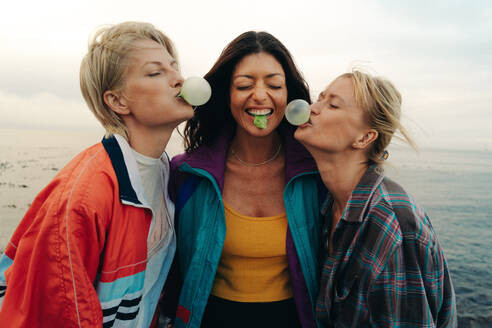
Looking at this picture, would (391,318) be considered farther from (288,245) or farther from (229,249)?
(229,249)

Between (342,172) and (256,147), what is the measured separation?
1.00 meters

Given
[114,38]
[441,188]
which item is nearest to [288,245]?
[114,38]

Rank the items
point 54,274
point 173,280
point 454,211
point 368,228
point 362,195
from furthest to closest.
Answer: point 454,211
point 173,280
point 362,195
point 368,228
point 54,274

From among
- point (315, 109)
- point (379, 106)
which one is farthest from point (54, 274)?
point (379, 106)

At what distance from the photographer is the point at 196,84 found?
2.52 metres

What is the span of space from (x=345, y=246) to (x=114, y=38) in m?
2.42

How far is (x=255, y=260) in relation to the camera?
264 centimetres

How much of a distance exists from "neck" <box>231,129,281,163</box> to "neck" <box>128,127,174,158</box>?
97 cm

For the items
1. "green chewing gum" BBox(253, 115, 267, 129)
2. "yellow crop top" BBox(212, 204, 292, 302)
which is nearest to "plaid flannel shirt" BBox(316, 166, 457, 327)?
"yellow crop top" BBox(212, 204, 292, 302)

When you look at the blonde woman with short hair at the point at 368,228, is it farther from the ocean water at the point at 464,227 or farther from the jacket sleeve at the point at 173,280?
the jacket sleeve at the point at 173,280

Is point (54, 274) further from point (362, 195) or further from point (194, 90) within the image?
point (362, 195)

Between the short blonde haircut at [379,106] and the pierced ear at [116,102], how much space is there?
1.91m

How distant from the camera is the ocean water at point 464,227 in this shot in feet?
21.4

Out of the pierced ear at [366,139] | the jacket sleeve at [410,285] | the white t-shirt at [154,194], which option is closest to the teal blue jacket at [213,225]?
the white t-shirt at [154,194]
